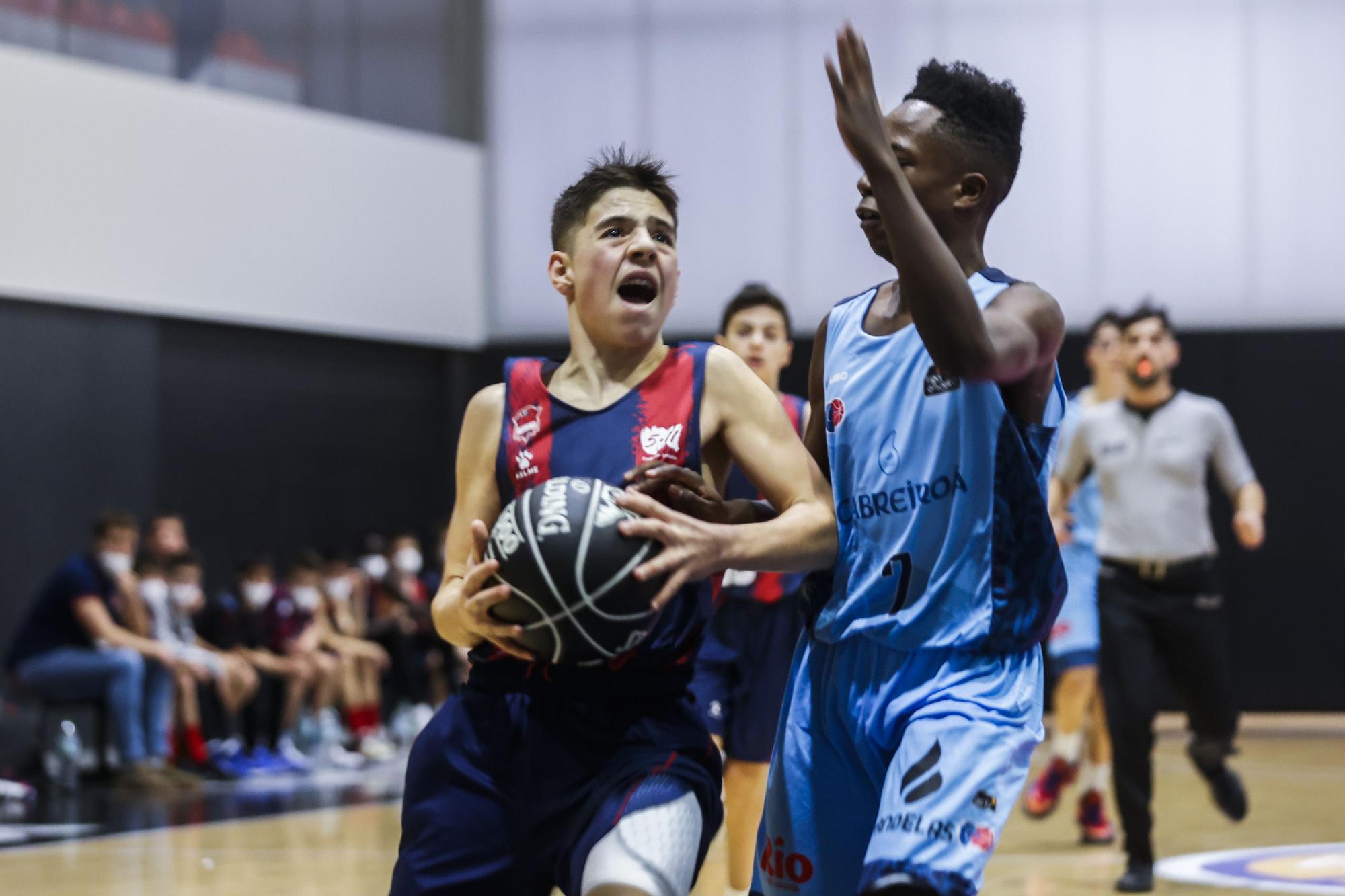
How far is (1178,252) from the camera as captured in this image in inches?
599

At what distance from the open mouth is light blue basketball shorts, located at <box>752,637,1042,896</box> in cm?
68

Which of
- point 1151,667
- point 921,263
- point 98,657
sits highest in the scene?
point 921,263

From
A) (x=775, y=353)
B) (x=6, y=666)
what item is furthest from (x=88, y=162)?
(x=775, y=353)

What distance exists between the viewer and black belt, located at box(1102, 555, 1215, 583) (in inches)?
270

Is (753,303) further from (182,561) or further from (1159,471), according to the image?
(182,561)

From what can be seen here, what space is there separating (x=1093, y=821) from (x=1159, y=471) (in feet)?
5.54

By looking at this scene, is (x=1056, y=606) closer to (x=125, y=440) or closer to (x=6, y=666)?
(x=6, y=666)

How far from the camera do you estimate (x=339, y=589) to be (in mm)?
12898

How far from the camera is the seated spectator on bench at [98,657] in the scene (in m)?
10.3

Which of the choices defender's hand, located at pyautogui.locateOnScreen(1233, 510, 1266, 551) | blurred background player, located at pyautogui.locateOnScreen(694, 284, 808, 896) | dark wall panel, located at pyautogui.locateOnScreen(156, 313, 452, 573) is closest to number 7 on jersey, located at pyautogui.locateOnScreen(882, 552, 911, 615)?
blurred background player, located at pyautogui.locateOnScreen(694, 284, 808, 896)

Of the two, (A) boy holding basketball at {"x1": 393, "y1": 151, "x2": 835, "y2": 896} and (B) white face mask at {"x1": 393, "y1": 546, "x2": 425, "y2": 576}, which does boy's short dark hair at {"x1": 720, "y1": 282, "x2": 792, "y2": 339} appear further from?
(B) white face mask at {"x1": 393, "y1": 546, "x2": 425, "y2": 576}

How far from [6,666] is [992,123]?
883 cm

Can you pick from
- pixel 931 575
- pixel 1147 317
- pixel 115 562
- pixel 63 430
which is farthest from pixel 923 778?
pixel 63 430

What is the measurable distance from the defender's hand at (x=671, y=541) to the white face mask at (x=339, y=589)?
10.3m
